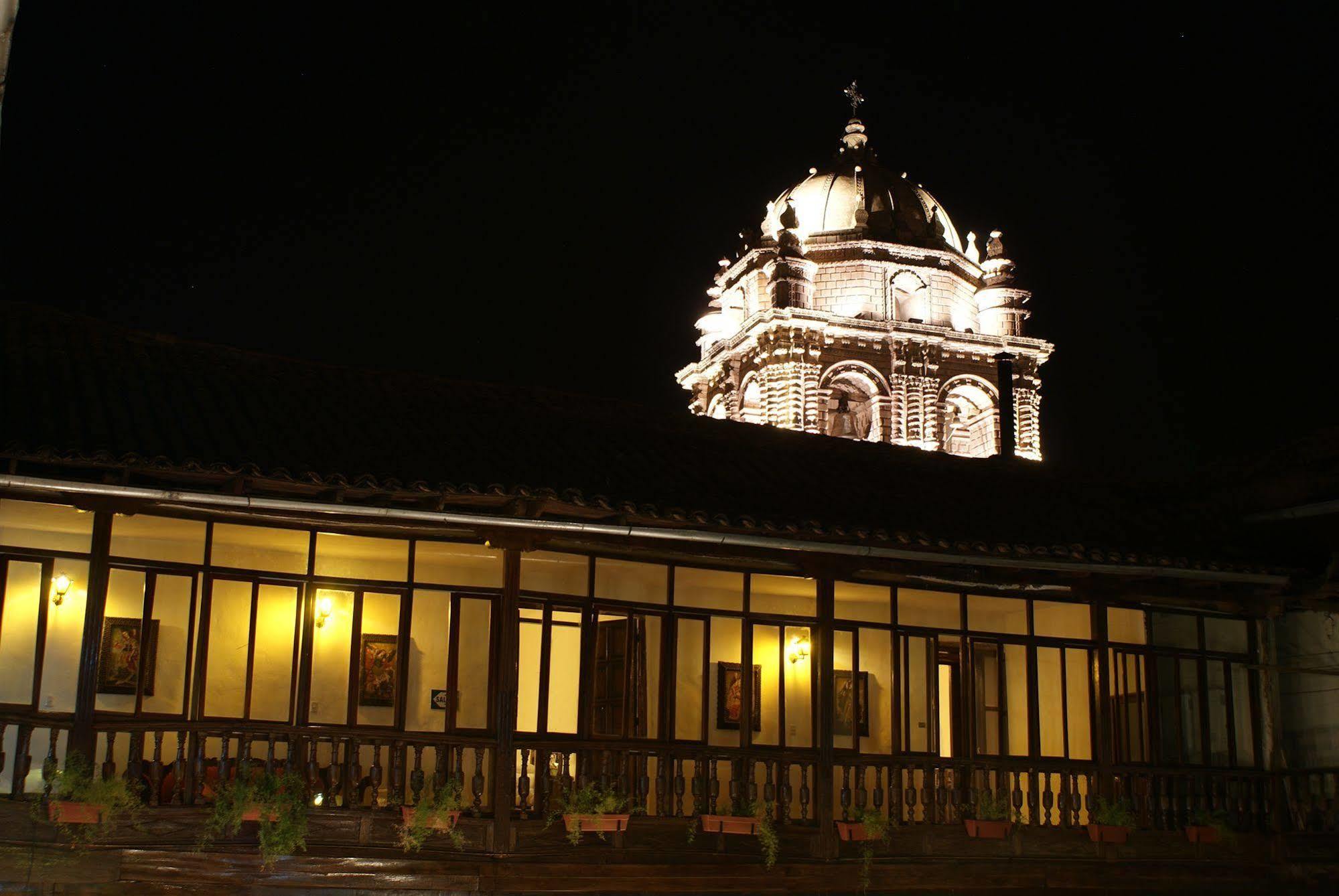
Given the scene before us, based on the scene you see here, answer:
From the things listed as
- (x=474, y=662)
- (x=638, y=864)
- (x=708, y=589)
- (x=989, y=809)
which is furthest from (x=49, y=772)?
(x=989, y=809)

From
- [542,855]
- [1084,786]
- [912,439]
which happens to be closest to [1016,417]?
[912,439]

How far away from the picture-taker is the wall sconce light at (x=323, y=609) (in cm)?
1527

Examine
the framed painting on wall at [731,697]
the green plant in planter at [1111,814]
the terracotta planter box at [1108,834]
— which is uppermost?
the framed painting on wall at [731,697]

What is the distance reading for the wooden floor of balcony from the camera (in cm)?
1310

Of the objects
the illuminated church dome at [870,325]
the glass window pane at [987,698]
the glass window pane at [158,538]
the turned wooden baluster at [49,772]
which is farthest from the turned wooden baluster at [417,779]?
the illuminated church dome at [870,325]

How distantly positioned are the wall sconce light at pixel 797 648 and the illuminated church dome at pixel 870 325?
90.5 feet

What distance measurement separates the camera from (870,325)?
155 feet

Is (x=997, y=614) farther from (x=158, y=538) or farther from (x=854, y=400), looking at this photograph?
(x=854, y=400)

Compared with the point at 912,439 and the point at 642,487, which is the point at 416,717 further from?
the point at 912,439

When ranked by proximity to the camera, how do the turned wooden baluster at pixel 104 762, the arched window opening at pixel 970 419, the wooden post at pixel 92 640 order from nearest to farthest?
the turned wooden baluster at pixel 104 762, the wooden post at pixel 92 640, the arched window opening at pixel 970 419

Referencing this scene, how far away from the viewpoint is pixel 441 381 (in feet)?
59.5

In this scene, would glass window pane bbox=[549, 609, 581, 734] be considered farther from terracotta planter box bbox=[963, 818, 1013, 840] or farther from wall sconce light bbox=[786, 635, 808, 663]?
terracotta planter box bbox=[963, 818, 1013, 840]

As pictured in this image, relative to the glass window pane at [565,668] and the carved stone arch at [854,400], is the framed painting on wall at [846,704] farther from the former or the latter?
the carved stone arch at [854,400]

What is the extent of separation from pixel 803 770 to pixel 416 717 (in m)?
3.75
